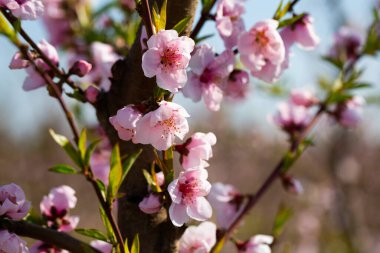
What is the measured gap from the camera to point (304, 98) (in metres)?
1.51

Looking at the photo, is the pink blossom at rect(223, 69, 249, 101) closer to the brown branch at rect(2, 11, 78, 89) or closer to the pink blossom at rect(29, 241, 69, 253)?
the brown branch at rect(2, 11, 78, 89)

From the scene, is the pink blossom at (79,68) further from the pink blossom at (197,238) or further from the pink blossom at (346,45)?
the pink blossom at (346,45)

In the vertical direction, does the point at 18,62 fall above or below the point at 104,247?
above

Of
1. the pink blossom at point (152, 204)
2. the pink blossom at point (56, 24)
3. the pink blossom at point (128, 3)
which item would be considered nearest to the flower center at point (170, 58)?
the pink blossom at point (152, 204)

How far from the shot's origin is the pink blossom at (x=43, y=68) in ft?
3.17

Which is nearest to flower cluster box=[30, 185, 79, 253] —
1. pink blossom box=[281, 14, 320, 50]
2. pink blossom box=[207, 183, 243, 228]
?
pink blossom box=[207, 183, 243, 228]

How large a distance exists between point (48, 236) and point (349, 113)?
3.32ft

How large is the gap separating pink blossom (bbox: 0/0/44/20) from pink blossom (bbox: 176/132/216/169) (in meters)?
0.33

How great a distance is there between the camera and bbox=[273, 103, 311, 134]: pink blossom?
1.47 m

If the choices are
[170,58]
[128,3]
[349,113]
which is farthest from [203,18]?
[128,3]

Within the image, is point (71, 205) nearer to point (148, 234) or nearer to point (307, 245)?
point (148, 234)

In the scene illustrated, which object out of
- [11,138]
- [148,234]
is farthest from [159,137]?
[11,138]

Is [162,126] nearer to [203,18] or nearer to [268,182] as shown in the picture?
[203,18]

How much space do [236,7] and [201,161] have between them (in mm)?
366
